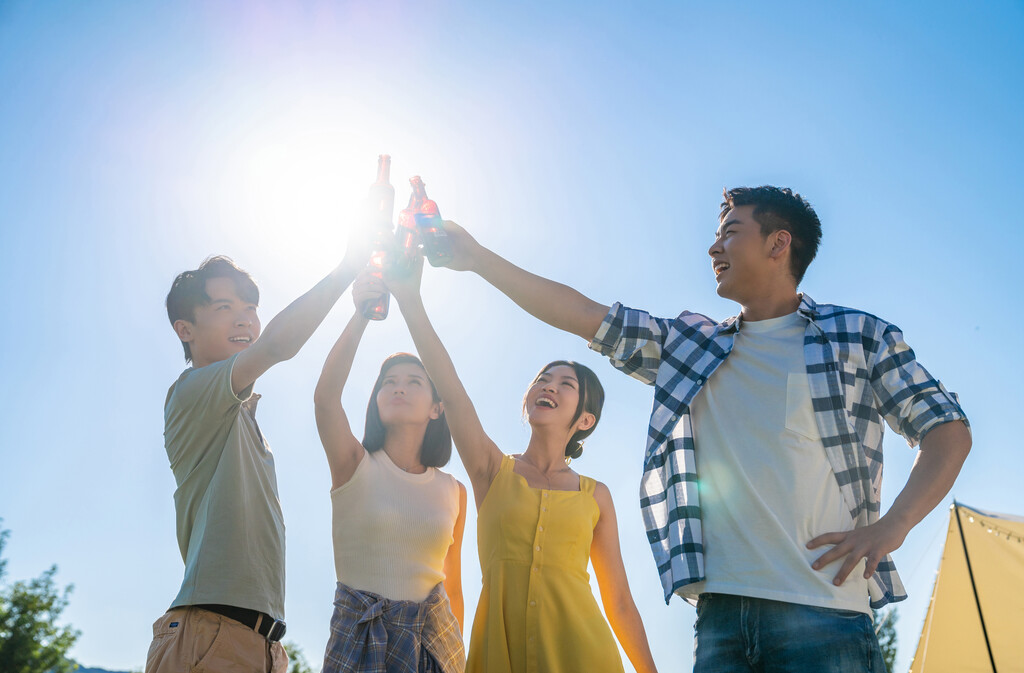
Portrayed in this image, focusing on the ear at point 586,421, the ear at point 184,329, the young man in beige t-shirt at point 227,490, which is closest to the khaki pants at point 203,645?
the young man in beige t-shirt at point 227,490

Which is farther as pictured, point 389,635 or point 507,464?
point 507,464

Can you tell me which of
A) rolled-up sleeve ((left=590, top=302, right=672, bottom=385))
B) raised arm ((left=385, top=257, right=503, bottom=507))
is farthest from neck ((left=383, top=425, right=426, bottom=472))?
rolled-up sleeve ((left=590, top=302, right=672, bottom=385))

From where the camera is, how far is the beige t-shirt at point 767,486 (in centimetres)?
224

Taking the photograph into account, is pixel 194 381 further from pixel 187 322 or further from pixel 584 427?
pixel 584 427

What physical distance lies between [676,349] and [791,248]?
29.8 inches

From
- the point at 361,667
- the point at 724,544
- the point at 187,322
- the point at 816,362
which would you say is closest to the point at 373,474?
the point at 361,667

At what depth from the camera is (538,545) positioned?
125 inches

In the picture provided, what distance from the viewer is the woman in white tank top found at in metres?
3.26

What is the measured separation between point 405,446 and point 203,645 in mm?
1438

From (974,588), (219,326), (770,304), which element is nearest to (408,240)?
(219,326)

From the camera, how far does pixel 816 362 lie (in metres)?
2.54

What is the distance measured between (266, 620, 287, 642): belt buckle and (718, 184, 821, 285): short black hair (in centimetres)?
256

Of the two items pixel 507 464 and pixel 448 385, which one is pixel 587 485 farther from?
pixel 448 385

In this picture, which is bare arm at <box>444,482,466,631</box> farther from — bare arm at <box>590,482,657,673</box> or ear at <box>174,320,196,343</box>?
ear at <box>174,320,196,343</box>
